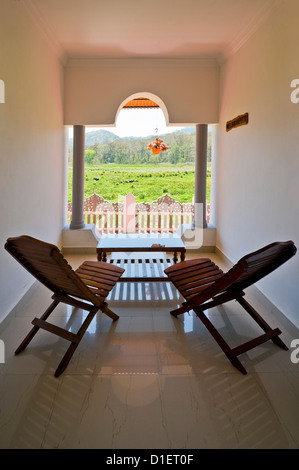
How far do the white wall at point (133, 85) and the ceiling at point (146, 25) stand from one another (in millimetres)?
168

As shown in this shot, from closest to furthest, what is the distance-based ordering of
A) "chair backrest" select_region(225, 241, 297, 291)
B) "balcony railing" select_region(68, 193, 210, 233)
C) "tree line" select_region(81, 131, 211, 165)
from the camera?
"chair backrest" select_region(225, 241, 297, 291) < "balcony railing" select_region(68, 193, 210, 233) < "tree line" select_region(81, 131, 211, 165)

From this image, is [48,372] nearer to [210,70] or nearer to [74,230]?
[74,230]

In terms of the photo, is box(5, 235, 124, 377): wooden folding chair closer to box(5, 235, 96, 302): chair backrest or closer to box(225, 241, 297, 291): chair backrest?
box(5, 235, 96, 302): chair backrest

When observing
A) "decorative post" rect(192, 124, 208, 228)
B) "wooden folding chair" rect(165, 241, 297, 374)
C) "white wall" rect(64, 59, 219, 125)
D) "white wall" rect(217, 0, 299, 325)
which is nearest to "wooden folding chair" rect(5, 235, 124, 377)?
"wooden folding chair" rect(165, 241, 297, 374)

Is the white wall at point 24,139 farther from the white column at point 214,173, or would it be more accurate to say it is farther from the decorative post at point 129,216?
the white column at point 214,173

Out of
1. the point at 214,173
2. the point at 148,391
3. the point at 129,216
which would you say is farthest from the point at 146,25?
the point at 148,391

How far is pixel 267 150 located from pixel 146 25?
2.14 metres

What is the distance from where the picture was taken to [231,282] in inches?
82.4

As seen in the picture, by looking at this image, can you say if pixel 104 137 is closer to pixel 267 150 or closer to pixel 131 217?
pixel 131 217

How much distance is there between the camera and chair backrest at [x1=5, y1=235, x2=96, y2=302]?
1.98 metres

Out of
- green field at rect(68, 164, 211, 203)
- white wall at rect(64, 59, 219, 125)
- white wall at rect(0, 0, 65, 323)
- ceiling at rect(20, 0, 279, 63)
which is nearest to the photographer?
white wall at rect(0, 0, 65, 323)

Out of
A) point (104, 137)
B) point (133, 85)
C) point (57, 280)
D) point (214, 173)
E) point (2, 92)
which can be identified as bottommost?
point (57, 280)

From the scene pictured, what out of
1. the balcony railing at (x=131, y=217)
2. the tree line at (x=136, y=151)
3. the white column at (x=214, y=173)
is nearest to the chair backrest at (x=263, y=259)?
the white column at (x=214, y=173)

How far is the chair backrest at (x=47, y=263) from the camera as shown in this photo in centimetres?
198
